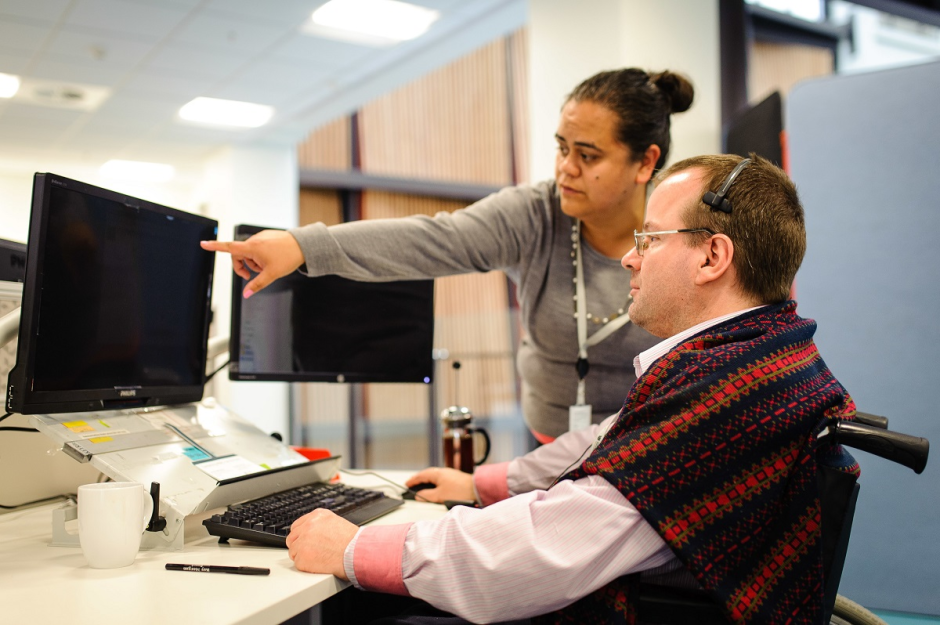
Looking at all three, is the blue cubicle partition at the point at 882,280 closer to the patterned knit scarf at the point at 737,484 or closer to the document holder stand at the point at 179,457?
the patterned knit scarf at the point at 737,484

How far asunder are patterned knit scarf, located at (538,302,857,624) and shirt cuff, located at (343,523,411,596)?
0.26 metres

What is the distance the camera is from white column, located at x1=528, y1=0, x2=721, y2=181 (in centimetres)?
277

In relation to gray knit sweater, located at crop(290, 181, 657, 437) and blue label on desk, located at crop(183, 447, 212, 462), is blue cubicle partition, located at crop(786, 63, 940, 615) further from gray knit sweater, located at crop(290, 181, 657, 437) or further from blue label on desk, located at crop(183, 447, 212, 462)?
blue label on desk, located at crop(183, 447, 212, 462)

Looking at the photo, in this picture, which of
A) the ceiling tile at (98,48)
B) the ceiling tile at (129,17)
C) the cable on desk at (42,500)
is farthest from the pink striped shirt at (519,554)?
the ceiling tile at (98,48)

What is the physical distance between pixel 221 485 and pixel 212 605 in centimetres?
38

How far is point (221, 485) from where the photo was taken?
1.25m

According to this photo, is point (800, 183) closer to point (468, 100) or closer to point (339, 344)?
point (339, 344)

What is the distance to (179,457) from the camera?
1283 millimetres

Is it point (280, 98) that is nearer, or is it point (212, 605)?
point (212, 605)

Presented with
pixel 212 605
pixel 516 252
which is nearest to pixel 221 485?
pixel 212 605

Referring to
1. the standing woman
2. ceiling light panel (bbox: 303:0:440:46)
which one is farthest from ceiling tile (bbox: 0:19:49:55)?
the standing woman

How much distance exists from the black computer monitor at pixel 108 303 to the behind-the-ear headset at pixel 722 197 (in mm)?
981

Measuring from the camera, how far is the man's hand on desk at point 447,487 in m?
1.55

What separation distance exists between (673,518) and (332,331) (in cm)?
108
